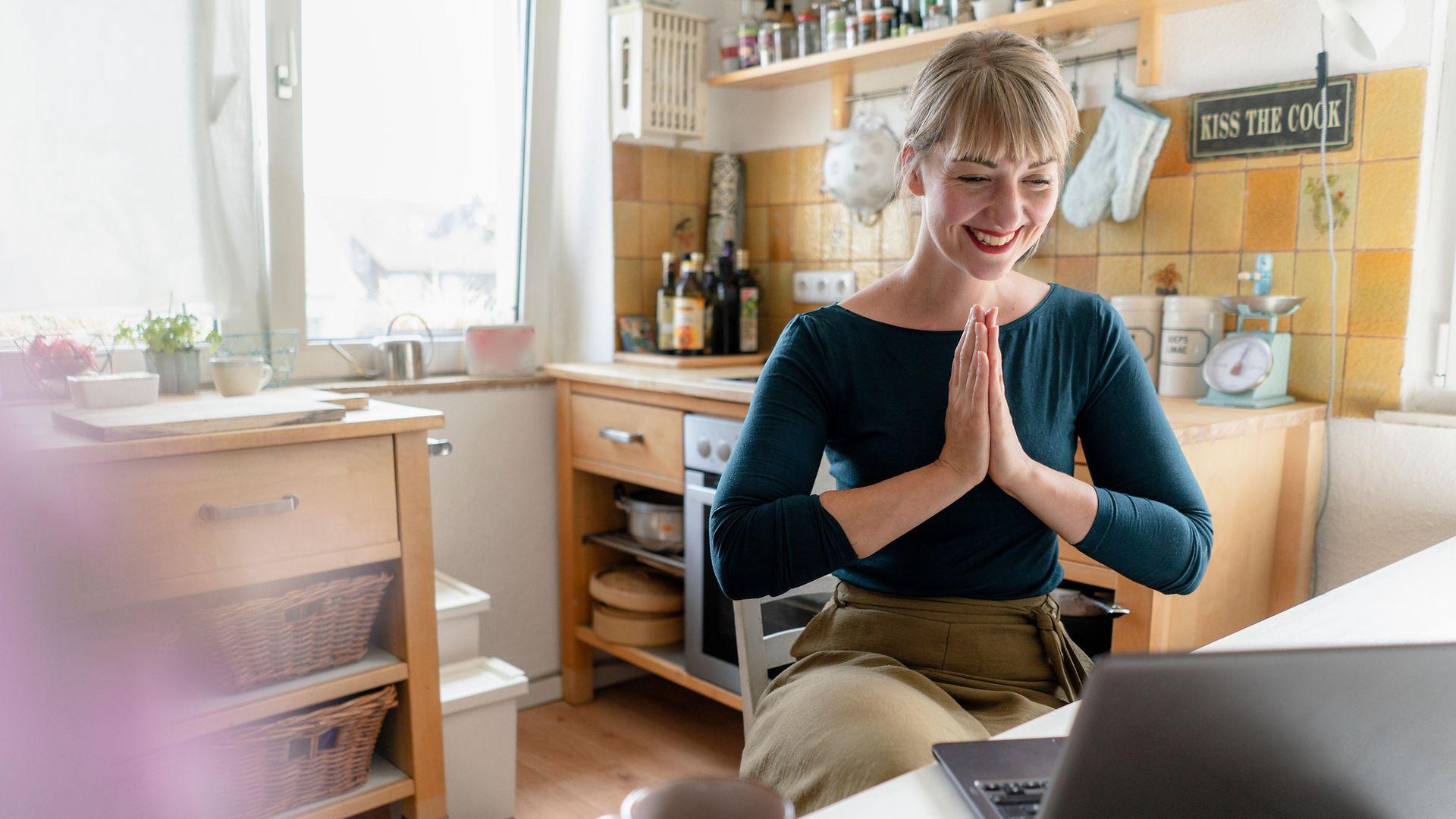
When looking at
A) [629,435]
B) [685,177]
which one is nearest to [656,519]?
[629,435]

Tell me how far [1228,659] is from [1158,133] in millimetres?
1786

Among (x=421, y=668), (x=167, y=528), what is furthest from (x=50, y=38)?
(x=421, y=668)

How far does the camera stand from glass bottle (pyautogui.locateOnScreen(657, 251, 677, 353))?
269cm

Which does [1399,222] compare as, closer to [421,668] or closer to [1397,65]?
[1397,65]

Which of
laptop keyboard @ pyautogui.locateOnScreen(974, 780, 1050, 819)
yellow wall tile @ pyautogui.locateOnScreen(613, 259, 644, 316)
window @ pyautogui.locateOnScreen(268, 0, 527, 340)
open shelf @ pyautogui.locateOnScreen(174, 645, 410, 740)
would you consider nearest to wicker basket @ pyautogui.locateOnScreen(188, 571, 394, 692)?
open shelf @ pyautogui.locateOnScreen(174, 645, 410, 740)

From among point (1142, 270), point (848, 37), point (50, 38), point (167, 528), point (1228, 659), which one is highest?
point (848, 37)

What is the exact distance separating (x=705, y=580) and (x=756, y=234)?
1.10m

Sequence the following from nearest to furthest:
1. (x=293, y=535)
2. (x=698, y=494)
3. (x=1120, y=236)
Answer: (x=293, y=535) → (x=1120, y=236) → (x=698, y=494)

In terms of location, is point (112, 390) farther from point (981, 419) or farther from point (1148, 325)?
point (1148, 325)

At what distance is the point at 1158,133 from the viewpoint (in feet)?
6.54

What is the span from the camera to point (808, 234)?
9.09 ft

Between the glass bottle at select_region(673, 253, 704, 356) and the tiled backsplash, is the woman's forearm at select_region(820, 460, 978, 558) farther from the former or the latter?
the glass bottle at select_region(673, 253, 704, 356)

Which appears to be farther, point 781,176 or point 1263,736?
point 781,176

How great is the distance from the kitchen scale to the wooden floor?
1.18 m
